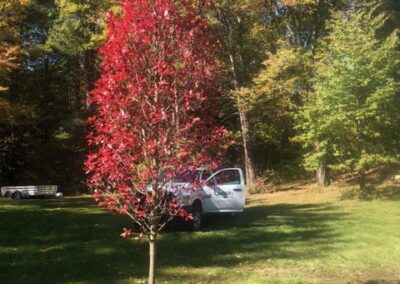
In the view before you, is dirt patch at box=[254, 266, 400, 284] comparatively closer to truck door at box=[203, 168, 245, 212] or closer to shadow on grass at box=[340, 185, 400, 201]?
truck door at box=[203, 168, 245, 212]

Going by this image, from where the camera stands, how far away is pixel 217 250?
38.5 feet

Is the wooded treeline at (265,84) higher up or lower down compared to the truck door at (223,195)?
higher up

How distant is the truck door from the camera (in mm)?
15656

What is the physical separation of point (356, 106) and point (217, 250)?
44.4 feet

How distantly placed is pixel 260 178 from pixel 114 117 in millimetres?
27465

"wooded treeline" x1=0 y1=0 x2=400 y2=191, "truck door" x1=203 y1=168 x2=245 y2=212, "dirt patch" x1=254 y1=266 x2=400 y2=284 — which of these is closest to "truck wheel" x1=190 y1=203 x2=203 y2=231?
"truck door" x1=203 y1=168 x2=245 y2=212

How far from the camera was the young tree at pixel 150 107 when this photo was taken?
582 cm

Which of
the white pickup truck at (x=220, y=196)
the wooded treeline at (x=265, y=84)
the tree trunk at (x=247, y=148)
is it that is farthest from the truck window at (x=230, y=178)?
the tree trunk at (x=247, y=148)

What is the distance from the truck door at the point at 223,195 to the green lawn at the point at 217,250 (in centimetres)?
56

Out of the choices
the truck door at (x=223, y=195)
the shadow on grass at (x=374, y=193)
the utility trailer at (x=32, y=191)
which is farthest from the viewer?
the utility trailer at (x=32, y=191)

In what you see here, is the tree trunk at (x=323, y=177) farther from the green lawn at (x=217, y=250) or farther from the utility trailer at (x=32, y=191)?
the utility trailer at (x=32, y=191)

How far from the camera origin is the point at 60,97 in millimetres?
43312

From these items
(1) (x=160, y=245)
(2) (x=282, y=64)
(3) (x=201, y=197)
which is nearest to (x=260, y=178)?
(2) (x=282, y=64)

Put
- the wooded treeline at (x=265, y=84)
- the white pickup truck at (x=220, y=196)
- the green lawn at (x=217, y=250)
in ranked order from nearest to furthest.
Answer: the green lawn at (x=217, y=250)
the white pickup truck at (x=220, y=196)
the wooded treeline at (x=265, y=84)
